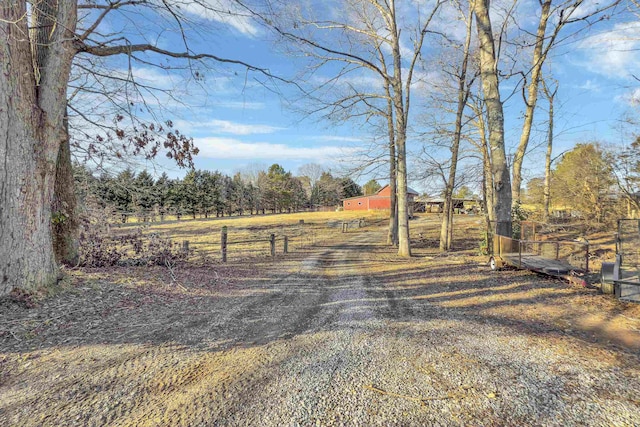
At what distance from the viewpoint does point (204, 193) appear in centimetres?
5103

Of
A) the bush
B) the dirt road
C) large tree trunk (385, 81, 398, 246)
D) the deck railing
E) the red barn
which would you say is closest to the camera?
the dirt road

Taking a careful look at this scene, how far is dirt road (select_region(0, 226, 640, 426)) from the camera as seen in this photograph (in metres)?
2.29

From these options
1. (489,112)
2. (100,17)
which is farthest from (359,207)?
(100,17)

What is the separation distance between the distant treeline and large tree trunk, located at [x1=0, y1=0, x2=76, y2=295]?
9.91ft

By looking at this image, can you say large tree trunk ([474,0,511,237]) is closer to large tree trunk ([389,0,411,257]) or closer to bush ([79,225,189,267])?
large tree trunk ([389,0,411,257])

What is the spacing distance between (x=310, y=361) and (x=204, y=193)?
51.6 metres

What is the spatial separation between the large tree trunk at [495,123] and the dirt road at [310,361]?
13.4 feet

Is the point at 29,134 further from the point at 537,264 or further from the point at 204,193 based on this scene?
the point at 204,193

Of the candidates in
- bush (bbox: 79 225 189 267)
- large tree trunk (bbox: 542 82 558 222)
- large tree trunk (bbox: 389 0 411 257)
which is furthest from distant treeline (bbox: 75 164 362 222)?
large tree trunk (bbox: 542 82 558 222)

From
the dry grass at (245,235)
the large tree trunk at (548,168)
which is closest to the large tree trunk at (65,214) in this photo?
the dry grass at (245,235)

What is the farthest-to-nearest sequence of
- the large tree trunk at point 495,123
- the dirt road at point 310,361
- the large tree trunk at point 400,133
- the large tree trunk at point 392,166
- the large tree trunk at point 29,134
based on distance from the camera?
the large tree trunk at point 392,166 → the large tree trunk at point 400,133 → the large tree trunk at point 495,123 → the large tree trunk at point 29,134 → the dirt road at point 310,361

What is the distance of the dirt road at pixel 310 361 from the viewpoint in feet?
7.53

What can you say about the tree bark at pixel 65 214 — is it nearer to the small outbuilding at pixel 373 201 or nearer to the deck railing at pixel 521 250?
the deck railing at pixel 521 250

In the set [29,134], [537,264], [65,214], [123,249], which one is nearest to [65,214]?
[65,214]
